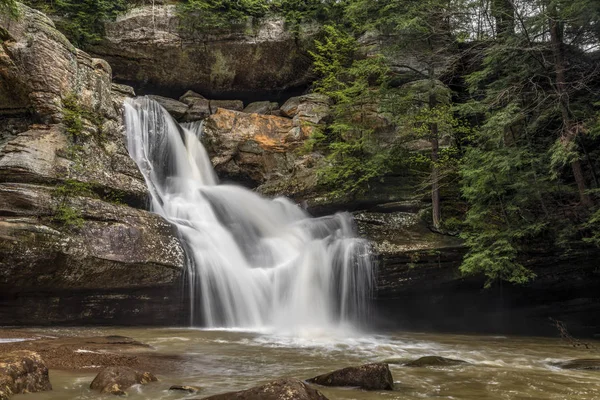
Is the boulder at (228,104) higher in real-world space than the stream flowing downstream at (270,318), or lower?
higher

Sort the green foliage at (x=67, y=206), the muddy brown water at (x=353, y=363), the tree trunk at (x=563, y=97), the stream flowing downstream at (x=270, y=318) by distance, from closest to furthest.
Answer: the muddy brown water at (x=353, y=363) → the stream flowing downstream at (x=270, y=318) → the tree trunk at (x=563, y=97) → the green foliage at (x=67, y=206)

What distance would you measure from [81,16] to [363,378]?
1902 centimetres

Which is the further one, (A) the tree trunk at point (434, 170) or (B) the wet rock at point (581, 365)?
(A) the tree trunk at point (434, 170)

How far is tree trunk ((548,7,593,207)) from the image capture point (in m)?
10.4

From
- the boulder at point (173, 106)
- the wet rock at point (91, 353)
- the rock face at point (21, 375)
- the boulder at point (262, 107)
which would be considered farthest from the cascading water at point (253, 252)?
the rock face at point (21, 375)

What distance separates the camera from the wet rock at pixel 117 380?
15.2 ft

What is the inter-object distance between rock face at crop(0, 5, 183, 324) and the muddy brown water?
1.23 metres

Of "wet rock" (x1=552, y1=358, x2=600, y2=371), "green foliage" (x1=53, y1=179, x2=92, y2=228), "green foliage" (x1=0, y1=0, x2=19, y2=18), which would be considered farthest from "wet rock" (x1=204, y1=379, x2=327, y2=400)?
"green foliage" (x1=0, y1=0, x2=19, y2=18)

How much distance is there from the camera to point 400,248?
12750mm

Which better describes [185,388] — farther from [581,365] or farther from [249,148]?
[249,148]

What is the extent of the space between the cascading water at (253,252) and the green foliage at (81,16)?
179 inches

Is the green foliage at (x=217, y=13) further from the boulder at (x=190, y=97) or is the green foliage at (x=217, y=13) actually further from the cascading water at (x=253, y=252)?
the cascading water at (x=253, y=252)

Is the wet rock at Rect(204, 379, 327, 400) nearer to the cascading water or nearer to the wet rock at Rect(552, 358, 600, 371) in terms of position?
the wet rock at Rect(552, 358, 600, 371)

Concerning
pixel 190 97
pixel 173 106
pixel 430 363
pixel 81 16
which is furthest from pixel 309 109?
pixel 430 363
